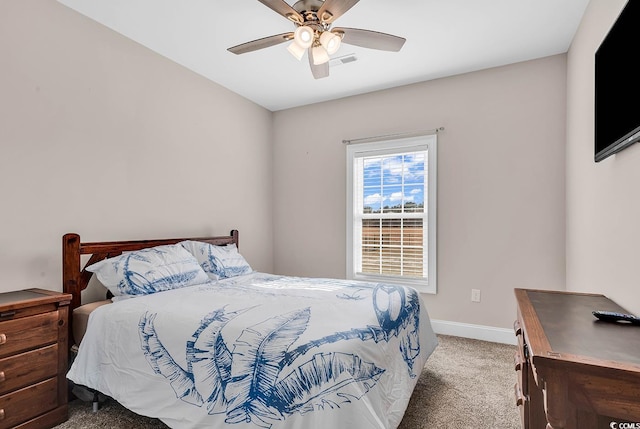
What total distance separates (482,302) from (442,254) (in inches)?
23.7

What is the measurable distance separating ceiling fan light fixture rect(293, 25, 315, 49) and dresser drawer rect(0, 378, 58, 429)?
2507 mm

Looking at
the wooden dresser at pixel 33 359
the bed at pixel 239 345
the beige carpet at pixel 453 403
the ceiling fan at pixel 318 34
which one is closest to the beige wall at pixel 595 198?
the beige carpet at pixel 453 403

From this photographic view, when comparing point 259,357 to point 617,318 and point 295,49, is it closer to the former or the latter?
point 617,318

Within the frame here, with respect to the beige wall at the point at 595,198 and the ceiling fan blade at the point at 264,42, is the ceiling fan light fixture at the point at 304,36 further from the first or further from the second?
the beige wall at the point at 595,198

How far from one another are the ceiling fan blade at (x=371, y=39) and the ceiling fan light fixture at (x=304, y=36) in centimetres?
15

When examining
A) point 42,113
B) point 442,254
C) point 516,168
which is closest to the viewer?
point 42,113

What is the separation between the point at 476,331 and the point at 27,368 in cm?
358

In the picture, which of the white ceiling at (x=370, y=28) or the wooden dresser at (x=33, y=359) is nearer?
the wooden dresser at (x=33, y=359)

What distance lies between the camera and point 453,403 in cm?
226

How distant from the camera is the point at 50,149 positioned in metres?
2.38

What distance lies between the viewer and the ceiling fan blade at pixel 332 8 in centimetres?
191

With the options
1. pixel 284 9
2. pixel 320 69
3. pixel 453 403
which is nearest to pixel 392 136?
pixel 320 69

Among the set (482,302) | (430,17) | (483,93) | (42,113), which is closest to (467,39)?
(430,17)

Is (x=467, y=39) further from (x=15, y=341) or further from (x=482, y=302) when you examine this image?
(x=15, y=341)
